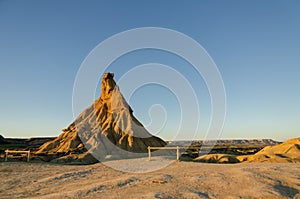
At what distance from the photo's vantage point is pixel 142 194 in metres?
7.67

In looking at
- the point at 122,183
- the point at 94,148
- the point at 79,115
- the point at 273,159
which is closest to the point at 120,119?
the point at 94,148

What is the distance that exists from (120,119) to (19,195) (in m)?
30.9

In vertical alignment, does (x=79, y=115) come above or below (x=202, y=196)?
above

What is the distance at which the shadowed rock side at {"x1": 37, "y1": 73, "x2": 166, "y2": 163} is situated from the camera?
110 feet

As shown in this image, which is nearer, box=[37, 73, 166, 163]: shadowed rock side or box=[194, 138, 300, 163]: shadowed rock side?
box=[194, 138, 300, 163]: shadowed rock side

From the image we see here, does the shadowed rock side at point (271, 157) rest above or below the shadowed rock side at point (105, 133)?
below

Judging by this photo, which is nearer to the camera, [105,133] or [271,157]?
[271,157]

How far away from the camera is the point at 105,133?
37.2 meters

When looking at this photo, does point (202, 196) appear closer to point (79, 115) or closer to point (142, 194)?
point (142, 194)

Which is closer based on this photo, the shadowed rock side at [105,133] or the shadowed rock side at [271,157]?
the shadowed rock side at [271,157]

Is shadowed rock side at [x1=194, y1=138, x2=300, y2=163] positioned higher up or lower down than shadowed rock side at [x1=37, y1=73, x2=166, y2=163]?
lower down

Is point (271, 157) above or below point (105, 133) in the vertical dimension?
below

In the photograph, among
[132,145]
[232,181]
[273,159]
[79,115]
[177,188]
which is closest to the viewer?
[177,188]

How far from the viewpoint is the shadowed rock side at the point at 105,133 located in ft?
110
